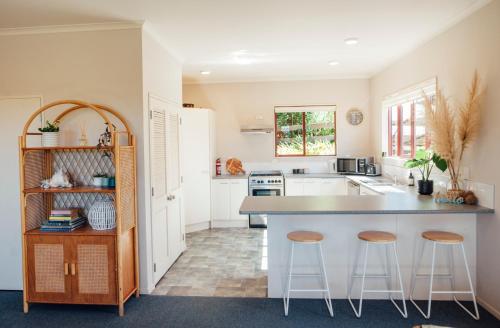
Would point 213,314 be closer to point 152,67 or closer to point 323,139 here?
point 152,67

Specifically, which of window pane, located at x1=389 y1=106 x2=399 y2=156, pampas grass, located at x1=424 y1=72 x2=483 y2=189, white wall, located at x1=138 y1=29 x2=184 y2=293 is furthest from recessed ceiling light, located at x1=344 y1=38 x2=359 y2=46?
white wall, located at x1=138 y1=29 x2=184 y2=293

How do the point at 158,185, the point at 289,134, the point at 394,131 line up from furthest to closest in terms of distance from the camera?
1. the point at 289,134
2. the point at 394,131
3. the point at 158,185

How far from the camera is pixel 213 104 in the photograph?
6598 mm

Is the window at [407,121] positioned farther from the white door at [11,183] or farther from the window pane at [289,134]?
the white door at [11,183]

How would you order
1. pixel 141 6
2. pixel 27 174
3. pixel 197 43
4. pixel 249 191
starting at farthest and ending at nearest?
pixel 249 191, pixel 197 43, pixel 27 174, pixel 141 6

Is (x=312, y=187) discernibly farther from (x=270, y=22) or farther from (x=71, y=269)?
(x=71, y=269)

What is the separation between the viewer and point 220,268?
4258mm

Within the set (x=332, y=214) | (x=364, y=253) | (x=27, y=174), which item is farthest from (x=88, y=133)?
(x=364, y=253)

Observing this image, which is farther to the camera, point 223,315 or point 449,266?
point 449,266

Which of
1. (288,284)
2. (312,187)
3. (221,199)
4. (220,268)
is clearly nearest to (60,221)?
(220,268)

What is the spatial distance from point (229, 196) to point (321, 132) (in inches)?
82.1

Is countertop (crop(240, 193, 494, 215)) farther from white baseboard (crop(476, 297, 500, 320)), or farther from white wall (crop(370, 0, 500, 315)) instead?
white baseboard (crop(476, 297, 500, 320))

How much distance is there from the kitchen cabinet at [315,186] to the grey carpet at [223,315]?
278 centimetres

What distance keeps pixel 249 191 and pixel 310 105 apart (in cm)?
196
